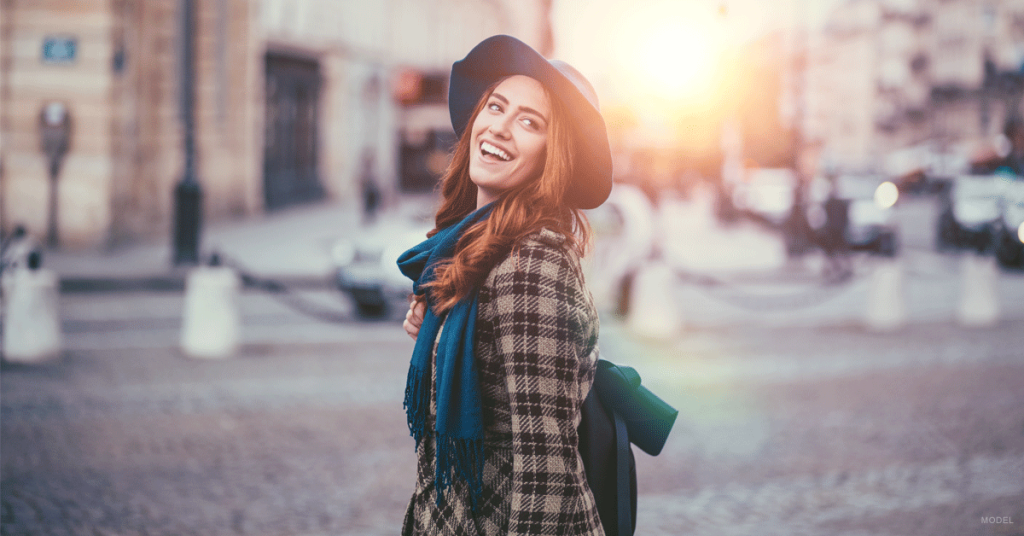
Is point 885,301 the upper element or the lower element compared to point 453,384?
lower

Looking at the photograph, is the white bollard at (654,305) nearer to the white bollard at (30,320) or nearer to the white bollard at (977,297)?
the white bollard at (977,297)

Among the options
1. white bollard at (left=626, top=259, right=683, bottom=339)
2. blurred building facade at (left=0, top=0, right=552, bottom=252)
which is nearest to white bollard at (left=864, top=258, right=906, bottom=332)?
white bollard at (left=626, top=259, right=683, bottom=339)

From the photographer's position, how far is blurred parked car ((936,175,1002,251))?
19.8 m

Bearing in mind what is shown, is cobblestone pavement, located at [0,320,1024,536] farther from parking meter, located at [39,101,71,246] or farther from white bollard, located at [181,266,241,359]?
parking meter, located at [39,101,71,246]

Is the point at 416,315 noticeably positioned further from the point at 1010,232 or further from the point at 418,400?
the point at 1010,232

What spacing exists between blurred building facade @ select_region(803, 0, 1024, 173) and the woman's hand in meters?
51.3

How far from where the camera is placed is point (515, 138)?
1809 mm

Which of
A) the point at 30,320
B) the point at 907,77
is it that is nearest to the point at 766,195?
the point at 30,320

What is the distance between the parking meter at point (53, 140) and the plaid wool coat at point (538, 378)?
14.6m

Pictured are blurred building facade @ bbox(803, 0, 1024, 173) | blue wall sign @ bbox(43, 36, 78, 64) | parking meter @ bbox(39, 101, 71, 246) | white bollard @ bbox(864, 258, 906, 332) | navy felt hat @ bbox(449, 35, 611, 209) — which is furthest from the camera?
blurred building facade @ bbox(803, 0, 1024, 173)

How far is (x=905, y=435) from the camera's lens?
233 inches

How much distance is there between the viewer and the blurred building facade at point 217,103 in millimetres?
14547

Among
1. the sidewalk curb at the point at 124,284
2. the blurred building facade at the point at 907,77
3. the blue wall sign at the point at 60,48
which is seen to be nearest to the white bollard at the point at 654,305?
the sidewalk curb at the point at 124,284

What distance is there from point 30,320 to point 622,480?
22.4 ft
